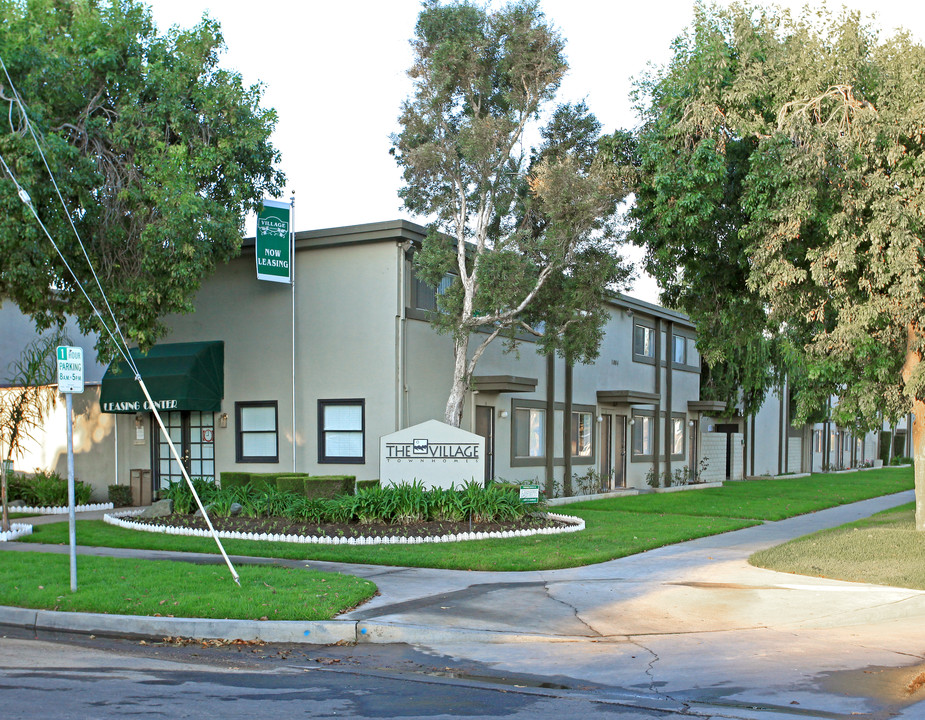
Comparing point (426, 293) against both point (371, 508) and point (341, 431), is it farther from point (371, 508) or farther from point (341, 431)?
point (371, 508)

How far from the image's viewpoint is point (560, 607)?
33.6 ft

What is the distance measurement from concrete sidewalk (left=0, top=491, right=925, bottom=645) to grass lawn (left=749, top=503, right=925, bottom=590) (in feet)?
1.46

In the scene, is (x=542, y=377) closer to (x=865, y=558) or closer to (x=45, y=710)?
(x=865, y=558)

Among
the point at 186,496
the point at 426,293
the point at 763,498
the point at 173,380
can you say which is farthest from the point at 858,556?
the point at 173,380

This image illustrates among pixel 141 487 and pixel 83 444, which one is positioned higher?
pixel 83 444

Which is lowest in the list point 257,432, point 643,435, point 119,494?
point 119,494

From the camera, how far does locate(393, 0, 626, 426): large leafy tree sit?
17.2 meters

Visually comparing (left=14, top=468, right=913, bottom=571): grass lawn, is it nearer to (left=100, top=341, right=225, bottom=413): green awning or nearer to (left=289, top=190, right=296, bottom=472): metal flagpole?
(left=100, top=341, right=225, bottom=413): green awning

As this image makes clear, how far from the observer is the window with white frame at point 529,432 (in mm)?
22906

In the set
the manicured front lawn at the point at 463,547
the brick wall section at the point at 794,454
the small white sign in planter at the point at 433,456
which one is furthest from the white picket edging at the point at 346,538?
the brick wall section at the point at 794,454

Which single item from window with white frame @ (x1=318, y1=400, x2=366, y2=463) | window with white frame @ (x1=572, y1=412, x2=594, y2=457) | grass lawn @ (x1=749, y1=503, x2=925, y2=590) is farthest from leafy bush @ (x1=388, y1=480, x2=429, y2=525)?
window with white frame @ (x1=572, y1=412, x2=594, y2=457)

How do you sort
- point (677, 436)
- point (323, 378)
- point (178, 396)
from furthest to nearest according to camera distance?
point (677, 436) → point (178, 396) → point (323, 378)

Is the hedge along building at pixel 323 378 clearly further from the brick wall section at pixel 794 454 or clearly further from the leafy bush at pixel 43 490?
the brick wall section at pixel 794 454

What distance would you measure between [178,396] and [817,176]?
1370cm
